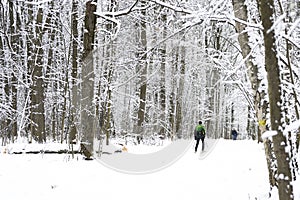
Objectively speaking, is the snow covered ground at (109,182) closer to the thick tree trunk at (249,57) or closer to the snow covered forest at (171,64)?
the snow covered forest at (171,64)

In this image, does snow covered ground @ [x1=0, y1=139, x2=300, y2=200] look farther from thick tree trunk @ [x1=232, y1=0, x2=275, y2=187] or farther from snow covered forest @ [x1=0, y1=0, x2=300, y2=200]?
thick tree trunk @ [x1=232, y1=0, x2=275, y2=187]

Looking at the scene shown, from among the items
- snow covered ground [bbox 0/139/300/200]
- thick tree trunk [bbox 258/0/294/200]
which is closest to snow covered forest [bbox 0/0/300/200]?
thick tree trunk [bbox 258/0/294/200]

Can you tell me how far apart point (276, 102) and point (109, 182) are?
5.17 metres

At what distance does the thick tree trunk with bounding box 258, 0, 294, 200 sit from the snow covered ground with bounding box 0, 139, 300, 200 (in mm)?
2054

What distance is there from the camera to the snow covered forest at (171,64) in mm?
3193

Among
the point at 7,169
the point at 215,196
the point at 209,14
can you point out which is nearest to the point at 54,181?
the point at 7,169

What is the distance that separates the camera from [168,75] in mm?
22266

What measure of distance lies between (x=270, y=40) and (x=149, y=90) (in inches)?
868

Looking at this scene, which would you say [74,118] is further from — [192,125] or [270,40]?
[192,125]

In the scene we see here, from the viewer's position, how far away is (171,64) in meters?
20.8

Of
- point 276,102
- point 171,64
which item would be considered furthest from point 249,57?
point 171,64

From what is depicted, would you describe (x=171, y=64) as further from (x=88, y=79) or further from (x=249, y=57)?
(x=249, y=57)

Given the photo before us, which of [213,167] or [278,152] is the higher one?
[278,152]

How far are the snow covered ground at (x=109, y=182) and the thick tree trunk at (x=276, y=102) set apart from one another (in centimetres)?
205
